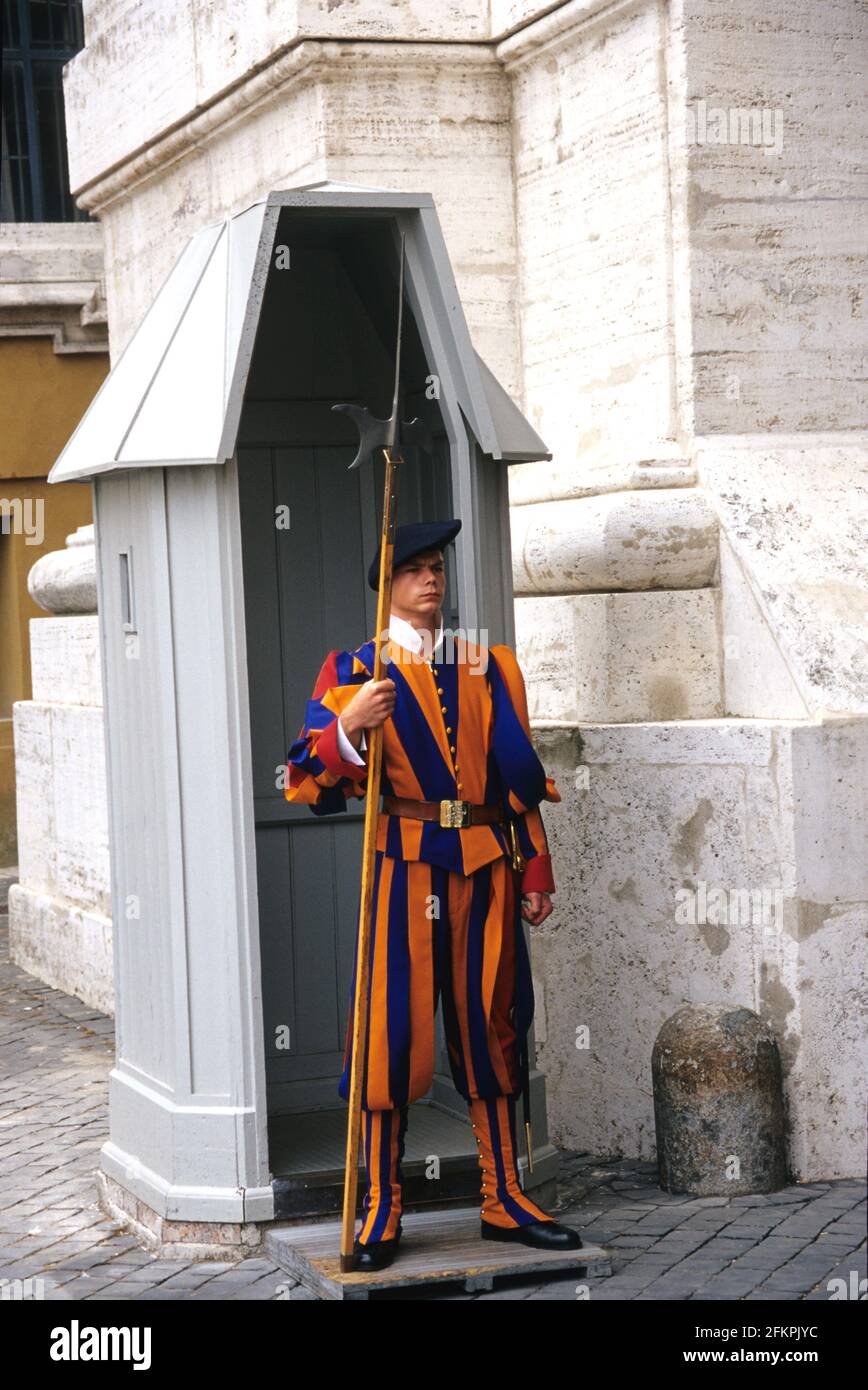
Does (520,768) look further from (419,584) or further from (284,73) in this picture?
(284,73)

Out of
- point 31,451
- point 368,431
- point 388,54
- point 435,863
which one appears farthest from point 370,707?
point 31,451

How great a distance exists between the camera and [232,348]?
489 centimetres

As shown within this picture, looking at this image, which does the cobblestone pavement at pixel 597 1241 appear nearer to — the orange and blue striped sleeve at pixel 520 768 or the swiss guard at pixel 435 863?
the swiss guard at pixel 435 863

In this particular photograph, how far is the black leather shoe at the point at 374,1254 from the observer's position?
4.58 meters

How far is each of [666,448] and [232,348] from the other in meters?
1.66

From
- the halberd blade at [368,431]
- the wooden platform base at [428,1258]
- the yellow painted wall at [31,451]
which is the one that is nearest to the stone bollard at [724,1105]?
the wooden platform base at [428,1258]

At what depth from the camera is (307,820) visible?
599 cm

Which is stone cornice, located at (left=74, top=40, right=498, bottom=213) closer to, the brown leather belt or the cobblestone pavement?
the brown leather belt

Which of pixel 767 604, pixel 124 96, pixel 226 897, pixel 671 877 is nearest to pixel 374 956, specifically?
pixel 226 897

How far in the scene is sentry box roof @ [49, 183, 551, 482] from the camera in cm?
483

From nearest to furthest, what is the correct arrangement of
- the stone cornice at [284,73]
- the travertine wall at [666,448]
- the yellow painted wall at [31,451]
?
the travertine wall at [666,448], the stone cornice at [284,73], the yellow painted wall at [31,451]

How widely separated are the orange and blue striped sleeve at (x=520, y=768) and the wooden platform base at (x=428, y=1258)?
84 cm

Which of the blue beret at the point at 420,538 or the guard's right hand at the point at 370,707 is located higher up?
the blue beret at the point at 420,538

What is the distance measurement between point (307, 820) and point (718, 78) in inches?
98.2
